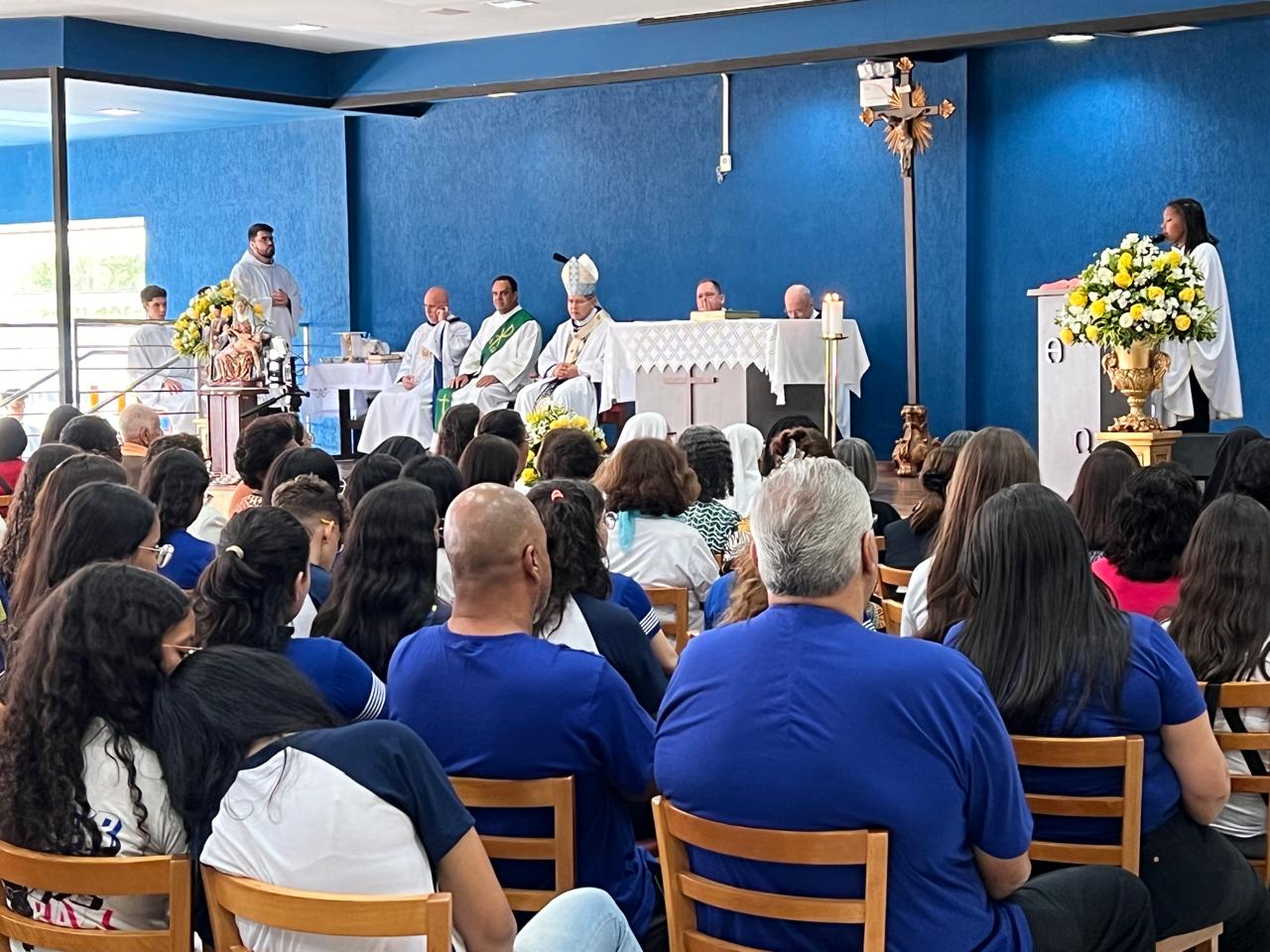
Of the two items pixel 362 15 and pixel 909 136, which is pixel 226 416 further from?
pixel 909 136

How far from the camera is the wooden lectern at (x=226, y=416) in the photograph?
1137 centimetres

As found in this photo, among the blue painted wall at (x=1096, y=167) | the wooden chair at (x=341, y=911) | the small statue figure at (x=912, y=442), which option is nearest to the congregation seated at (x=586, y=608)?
the wooden chair at (x=341, y=911)

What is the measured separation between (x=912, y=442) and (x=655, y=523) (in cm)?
662

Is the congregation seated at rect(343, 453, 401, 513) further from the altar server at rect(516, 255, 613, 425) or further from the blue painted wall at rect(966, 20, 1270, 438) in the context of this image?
the blue painted wall at rect(966, 20, 1270, 438)

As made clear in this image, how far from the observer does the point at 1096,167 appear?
11391 mm

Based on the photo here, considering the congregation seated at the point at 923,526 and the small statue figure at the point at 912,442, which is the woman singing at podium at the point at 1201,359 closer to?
the small statue figure at the point at 912,442

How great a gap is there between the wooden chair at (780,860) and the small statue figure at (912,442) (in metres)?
8.78

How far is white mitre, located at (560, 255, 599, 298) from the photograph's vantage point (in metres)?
12.8

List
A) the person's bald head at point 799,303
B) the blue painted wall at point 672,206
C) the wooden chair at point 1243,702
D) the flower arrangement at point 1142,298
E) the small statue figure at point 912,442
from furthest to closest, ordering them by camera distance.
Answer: the blue painted wall at point 672,206 → the person's bald head at point 799,303 → the small statue figure at point 912,442 → the flower arrangement at point 1142,298 → the wooden chair at point 1243,702

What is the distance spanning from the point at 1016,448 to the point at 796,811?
2179mm

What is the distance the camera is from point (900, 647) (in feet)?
7.80

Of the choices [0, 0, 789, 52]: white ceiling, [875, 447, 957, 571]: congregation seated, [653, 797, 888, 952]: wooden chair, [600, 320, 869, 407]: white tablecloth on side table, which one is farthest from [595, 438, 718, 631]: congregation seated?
[0, 0, 789, 52]: white ceiling

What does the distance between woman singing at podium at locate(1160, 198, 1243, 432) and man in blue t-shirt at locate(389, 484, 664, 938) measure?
6.89m

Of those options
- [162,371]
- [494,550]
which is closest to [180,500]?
[494,550]
